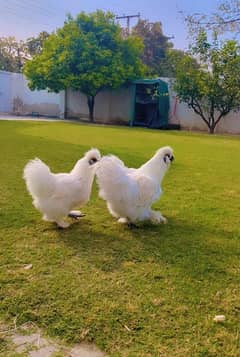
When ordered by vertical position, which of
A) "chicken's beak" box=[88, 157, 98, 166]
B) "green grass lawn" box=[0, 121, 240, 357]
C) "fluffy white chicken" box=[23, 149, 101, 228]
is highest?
"chicken's beak" box=[88, 157, 98, 166]

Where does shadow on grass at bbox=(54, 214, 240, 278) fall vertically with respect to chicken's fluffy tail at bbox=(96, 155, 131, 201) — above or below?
below

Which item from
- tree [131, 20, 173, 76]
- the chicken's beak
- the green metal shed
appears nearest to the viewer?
the chicken's beak

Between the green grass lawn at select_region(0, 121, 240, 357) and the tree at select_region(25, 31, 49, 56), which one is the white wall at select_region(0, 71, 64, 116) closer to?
the tree at select_region(25, 31, 49, 56)

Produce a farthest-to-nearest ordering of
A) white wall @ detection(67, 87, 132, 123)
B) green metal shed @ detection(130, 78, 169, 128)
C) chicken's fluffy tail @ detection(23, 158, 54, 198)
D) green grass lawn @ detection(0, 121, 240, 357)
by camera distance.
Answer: white wall @ detection(67, 87, 132, 123) < green metal shed @ detection(130, 78, 169, 128) < chicken's fluffy tail @ detection(23, 158, 54, 198) < green grass lawn @ detection(0, 121, 240, 357)

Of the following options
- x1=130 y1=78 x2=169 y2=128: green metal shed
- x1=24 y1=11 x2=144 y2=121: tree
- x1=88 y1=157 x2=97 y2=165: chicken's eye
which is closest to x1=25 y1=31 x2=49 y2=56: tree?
x1=24 y1=11 x2=144 y2=121: tree

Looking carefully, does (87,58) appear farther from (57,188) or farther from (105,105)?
(57,188)

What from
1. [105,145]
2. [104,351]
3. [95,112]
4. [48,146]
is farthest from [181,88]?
[104,351]

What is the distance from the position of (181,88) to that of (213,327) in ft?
50.4

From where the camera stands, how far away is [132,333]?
178 cm

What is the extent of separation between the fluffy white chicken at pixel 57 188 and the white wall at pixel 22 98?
19.5 metres

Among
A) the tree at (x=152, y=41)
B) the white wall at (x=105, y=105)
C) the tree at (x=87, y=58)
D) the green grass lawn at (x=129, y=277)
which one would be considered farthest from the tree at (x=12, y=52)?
the green grass lawn at (x=129, y=277)

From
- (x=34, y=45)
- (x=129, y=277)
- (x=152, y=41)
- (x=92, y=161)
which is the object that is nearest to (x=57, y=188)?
(x=92, y=161)

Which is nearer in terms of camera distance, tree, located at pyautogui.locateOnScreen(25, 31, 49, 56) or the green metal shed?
the green metal shed

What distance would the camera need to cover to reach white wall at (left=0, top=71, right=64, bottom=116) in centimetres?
A: 2225
